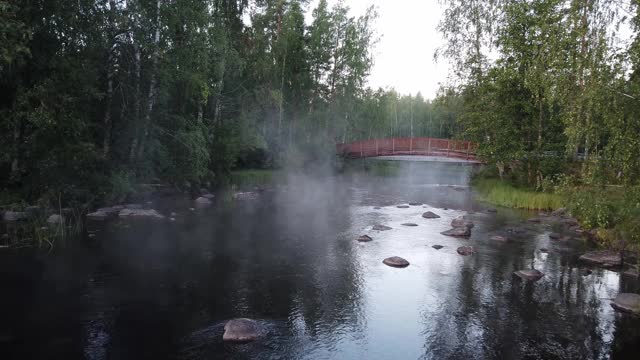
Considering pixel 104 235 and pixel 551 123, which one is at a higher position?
pixel 551 123

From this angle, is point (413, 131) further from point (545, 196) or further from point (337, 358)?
point (337, 358)

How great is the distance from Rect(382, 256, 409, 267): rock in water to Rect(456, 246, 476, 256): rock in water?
2.81m

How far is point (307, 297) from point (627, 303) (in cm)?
802

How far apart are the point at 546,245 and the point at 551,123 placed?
37.2 ft

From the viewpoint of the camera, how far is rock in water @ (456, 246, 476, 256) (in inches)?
647

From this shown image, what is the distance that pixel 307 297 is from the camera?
11.7 meters

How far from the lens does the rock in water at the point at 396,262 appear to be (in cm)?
1484

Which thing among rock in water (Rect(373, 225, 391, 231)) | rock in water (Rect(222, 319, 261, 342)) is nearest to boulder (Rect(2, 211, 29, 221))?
rock in water (Rect(222, 319, 261, 342))

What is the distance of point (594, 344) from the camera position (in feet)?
30.0

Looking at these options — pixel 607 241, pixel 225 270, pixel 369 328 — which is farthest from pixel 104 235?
pixel 607 241

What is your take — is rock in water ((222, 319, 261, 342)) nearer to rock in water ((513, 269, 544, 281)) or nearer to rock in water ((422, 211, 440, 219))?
rock in water ((513, 269, 544, 281))

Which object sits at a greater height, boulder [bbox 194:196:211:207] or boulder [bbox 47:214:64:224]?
boulder [bbox 47:214:64:224]

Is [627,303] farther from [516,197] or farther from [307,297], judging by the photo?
[516,197]

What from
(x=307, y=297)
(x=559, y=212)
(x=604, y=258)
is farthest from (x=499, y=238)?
(x=307, y=297)
